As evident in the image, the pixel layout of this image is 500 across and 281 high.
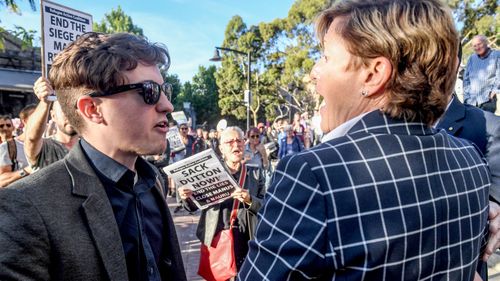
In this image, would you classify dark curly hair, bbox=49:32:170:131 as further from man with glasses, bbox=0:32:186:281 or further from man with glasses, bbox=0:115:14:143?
man with glasses, bbox=0:115:14:143

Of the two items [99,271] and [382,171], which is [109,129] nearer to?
[99,271]

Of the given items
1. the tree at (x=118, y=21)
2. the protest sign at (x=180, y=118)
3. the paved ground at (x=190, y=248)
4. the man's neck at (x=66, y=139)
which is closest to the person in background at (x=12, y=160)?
the man's neck at (x=66, y=139)

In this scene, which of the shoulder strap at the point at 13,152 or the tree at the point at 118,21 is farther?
the tree at the point at 118,21

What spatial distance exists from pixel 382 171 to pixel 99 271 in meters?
1.02

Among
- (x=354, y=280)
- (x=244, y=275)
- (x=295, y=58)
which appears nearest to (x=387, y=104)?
(x=354, y=280)

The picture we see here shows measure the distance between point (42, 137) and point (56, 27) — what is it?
1.03 metres

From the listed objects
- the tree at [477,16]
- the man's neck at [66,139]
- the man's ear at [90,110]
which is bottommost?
the man's neck at [66,139]

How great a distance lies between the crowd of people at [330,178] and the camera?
3.17ft

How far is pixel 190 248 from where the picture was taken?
5992mm

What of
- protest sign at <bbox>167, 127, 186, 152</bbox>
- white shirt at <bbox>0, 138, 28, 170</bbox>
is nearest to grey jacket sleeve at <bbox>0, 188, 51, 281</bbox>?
white shirt at <bbox>0, 138, 28, 170</bbox>

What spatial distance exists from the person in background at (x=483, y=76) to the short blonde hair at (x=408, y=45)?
19.4 ft

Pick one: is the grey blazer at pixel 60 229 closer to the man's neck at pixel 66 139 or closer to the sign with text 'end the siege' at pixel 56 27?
the sign with text 'end the siege' at pixel 56 27

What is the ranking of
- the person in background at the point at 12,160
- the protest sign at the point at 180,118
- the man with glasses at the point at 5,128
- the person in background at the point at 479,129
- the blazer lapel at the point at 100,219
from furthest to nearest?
the protest sign at the point at 180,118, the man with glasses at the point at 5,128, the person in background at the point at 12,160, the person in background at the point at 479,129, the blazer lapel at the point at 100,219

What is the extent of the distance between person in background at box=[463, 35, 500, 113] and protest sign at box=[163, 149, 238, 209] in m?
4.71
